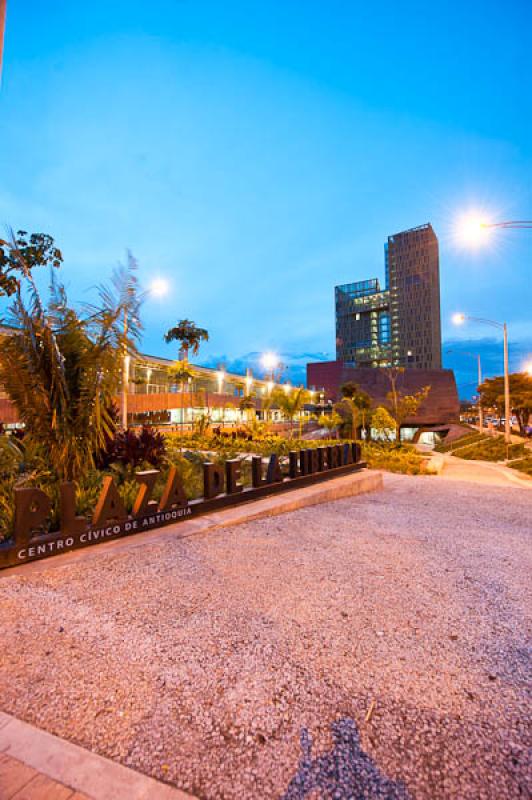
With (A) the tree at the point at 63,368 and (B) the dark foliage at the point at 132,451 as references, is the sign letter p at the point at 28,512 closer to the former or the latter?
(A) the tree at the point at 63,368

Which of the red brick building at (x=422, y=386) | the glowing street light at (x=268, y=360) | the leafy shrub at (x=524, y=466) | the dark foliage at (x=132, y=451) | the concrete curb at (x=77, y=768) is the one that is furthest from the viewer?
the red brick building at (x=422, y=386)

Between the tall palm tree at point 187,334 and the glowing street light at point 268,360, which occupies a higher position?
the tall palm tree at point 187,334

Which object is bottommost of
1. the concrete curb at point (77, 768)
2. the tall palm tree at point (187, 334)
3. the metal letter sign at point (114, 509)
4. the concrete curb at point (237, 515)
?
the concrete curb at point (77, 768)

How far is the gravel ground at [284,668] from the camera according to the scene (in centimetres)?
197

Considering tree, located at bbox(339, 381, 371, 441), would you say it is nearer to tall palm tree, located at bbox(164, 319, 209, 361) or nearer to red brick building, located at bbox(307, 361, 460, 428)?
red brick building, located at bbox(307, 361, 460, 428)

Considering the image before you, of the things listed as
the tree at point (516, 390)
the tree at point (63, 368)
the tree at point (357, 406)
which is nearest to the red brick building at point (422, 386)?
the tree at point (516, 390)

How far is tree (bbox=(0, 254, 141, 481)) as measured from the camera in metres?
5.68

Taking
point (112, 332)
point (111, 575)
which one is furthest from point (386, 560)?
point (112, 332)

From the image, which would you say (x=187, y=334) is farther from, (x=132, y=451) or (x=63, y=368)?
(x=63, y=368)

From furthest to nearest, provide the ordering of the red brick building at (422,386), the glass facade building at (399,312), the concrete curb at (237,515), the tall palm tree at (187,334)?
the glass facade building at (399,312)
the red brick building at (422,386)
the tall palm tree at (187,334)
the concrete curb at (237,515)

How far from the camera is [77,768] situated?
1.92 m

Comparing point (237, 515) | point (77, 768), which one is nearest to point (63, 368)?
point (237, 515)

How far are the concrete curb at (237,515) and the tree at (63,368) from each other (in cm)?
156

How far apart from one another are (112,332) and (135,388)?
106ft
